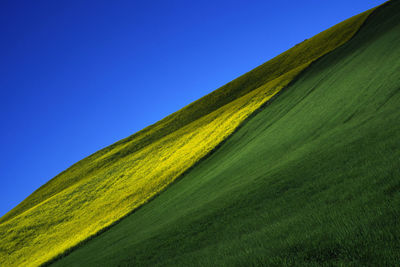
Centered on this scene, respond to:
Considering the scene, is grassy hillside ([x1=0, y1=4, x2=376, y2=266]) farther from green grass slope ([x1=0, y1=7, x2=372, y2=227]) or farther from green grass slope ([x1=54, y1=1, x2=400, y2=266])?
green grass slope ([x1=54, y1=1, x2=400, y2=266])

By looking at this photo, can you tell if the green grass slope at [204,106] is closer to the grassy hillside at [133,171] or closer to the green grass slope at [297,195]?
the grassy hillside at [133,171]

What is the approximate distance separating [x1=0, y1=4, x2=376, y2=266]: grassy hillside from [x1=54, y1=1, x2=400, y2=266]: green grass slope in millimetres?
3086

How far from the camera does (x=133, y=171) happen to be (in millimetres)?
33688

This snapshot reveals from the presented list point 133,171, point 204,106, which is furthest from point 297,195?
point 204,106

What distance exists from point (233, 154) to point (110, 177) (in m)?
19.0

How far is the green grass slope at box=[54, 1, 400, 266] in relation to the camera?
16.6 ft

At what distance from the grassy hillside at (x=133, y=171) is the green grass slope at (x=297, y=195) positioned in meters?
3.09

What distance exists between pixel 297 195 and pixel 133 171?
26.9m

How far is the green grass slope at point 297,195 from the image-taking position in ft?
16.6

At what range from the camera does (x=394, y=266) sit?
3.61 meters

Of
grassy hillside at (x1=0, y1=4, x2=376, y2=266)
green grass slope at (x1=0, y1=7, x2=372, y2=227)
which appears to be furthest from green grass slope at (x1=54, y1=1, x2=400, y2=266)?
green grass slope at (x1=0, y1=7, x2=372, y2=227)

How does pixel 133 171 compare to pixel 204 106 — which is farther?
pixel 204 106

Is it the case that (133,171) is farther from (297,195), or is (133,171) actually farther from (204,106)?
(297,195)

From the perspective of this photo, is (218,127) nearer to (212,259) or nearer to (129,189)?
(129,189)
